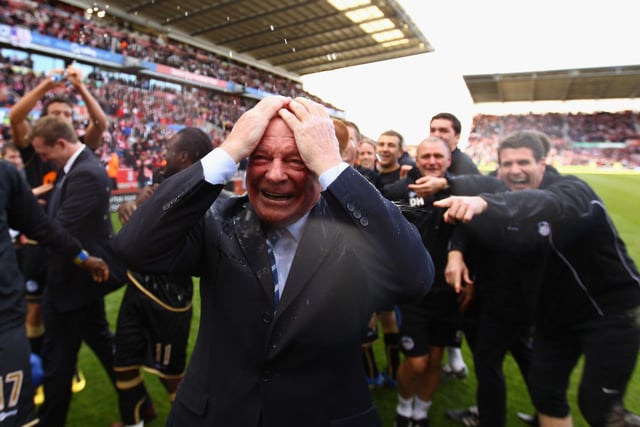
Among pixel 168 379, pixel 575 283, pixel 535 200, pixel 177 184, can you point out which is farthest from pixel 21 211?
pixel 575 283

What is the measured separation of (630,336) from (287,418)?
194 cm

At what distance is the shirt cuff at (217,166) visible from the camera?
3.74 ft

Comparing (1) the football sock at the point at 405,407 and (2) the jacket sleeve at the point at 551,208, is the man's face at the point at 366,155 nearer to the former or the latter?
(1) the football sock at the point at 405,407

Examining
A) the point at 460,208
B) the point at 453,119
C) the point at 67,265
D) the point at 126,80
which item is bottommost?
the point at 67,265

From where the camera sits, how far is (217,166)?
3.75ft

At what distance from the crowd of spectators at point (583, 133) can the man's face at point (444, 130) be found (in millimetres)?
26892

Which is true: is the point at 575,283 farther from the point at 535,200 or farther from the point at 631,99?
the point at 631,99

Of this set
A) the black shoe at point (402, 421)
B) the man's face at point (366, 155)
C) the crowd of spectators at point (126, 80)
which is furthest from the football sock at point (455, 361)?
the crowd of spectators at point (126, 80)

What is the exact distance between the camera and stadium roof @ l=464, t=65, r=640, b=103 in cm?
2109

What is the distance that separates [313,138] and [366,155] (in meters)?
4.44

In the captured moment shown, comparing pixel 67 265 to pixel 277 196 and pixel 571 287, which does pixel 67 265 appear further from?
pixel 571 287

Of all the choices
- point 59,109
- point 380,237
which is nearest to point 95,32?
point 59,109

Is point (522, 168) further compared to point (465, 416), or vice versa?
point (465, 416)

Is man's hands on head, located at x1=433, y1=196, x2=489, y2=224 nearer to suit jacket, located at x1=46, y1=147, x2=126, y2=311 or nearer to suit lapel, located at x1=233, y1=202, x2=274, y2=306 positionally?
suit lapel, located at x1=233, y1=202, x2=274, y2=306
